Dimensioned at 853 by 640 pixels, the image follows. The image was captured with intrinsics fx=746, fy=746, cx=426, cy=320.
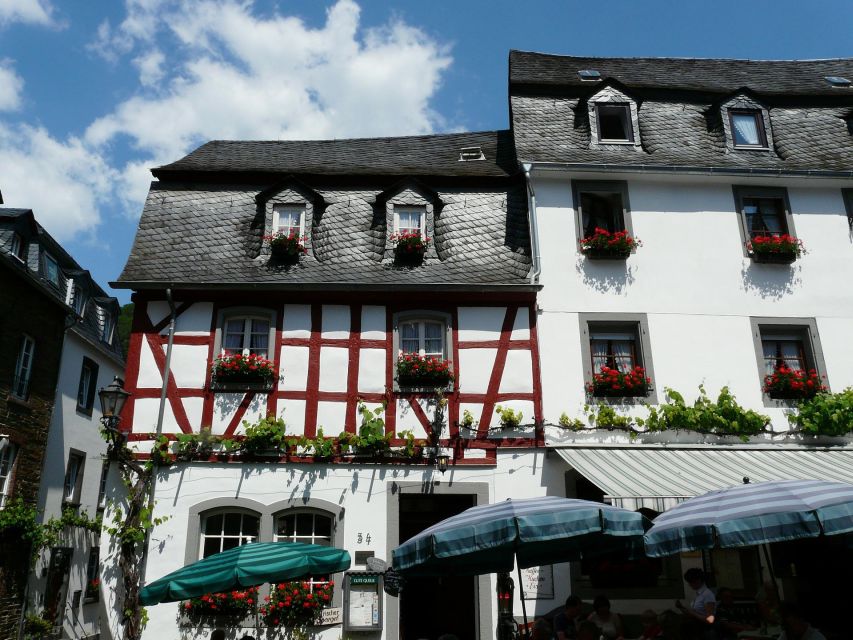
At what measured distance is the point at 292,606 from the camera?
11.0m

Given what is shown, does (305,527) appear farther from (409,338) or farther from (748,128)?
(748,128)

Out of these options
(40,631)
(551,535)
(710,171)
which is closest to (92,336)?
(40,631)

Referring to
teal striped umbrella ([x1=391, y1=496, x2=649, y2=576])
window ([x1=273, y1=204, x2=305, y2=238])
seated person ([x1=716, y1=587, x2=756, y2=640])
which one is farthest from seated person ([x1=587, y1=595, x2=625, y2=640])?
window ([x1=273, y1=204, x2=305, y2=238])

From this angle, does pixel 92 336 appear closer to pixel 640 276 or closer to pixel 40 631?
pixel 40 631

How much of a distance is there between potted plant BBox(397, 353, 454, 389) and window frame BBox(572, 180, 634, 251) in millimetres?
3811

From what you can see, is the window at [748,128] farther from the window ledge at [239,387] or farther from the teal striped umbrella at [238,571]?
the teal striped umbrella at [238,571]

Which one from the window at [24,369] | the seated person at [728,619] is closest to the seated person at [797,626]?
the seated person at [728,619]

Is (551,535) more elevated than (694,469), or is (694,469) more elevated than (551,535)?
(694,469)

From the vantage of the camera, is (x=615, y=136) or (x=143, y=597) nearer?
(x=143, y=597)

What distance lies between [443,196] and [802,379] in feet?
23.5

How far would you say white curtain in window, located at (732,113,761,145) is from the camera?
1496 centimetres

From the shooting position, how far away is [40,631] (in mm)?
17641

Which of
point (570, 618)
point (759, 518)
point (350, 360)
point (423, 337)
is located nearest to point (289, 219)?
point (350, 360)

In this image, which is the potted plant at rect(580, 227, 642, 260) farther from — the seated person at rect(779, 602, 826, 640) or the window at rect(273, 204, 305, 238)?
the seated person at rect(779, 602, 826, 640)
